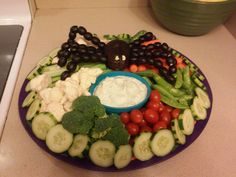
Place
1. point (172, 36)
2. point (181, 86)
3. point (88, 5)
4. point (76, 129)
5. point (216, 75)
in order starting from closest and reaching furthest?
point (76, 129), point (181, 86), point (216, 75), point (172, 36), point (88, 5)

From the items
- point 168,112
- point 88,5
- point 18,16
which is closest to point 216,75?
point 168,112

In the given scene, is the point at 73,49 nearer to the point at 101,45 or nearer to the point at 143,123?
the point at 101,45

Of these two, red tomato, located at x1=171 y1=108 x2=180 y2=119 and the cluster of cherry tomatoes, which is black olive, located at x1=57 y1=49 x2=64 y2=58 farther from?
red tomato, located at x1=171 y1=108 x2=180 y2=119

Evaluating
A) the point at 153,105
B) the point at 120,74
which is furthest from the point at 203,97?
the point at 120,74

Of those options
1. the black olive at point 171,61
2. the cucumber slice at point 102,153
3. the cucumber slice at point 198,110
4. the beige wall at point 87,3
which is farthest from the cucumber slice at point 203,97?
the beige wall at point 87,3

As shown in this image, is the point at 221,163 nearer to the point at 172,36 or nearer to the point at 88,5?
the point at 172,36

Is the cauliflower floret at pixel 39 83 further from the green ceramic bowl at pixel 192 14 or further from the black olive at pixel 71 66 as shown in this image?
the green ceramic bowl at pixel 192 14
